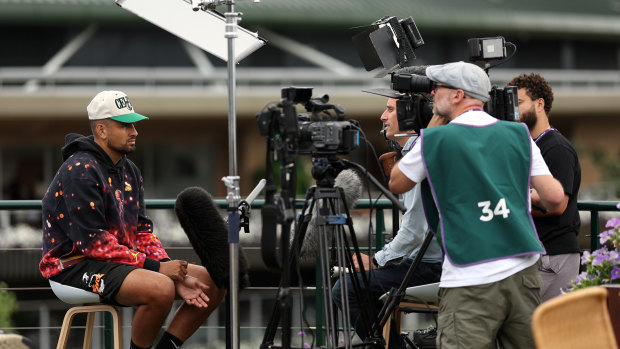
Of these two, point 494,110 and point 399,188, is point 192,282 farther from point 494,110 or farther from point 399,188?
point 494,110

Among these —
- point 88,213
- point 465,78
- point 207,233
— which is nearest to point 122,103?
point 88,213

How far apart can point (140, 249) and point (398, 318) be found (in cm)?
142

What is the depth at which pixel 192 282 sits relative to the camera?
4938mm

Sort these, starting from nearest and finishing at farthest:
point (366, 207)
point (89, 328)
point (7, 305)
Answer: point (89, 328) < point (366, 207) < point (7, 305)

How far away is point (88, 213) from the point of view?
4.71m

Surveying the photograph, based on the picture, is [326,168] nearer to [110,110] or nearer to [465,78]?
[465,78]

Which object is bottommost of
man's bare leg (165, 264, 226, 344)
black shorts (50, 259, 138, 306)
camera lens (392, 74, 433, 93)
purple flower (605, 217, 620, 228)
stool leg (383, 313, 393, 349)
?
stool leg (383, 313, 393, 349)

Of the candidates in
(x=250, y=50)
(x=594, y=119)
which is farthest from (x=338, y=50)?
(x=250, y=50)

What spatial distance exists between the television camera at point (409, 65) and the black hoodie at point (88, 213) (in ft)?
4.64

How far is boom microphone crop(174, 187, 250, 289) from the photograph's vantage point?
4.93 m

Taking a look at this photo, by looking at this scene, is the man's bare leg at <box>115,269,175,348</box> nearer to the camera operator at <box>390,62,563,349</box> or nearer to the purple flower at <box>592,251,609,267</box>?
the camera operator at <box>390,62,563,349</box>

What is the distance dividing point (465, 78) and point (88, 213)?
1.93 metres

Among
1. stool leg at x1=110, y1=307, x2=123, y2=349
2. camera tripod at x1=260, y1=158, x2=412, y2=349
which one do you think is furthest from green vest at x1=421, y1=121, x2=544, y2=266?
stool leg at x1=110, y1=307, x2=123, y2=349

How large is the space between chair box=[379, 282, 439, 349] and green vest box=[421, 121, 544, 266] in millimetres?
969
